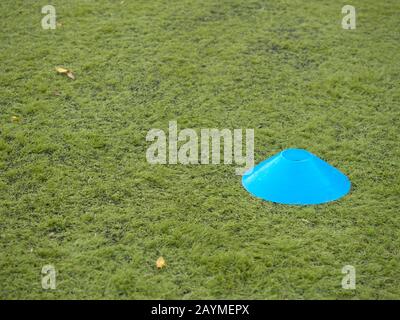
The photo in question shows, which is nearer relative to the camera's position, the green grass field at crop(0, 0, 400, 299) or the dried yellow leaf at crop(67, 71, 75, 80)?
the green grass field at crop(0, 0, 400, 299)

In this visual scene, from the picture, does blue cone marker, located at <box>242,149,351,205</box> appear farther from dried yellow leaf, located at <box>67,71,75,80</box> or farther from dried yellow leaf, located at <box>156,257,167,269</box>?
dried yellow leaf, located at <box>67,71,75,80</box>

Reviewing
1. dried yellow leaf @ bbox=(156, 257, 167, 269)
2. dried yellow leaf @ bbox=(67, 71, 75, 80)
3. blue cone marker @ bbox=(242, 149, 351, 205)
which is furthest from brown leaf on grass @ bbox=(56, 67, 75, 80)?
blue cone marker @ bbox=(242, 149, 351, 205)

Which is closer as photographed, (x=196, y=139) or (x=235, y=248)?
(x=235, y=248)

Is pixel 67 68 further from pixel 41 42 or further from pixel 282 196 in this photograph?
pixel 282 196

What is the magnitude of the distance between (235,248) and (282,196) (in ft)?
2.20

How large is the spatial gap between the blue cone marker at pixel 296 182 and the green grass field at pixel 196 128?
54 cm

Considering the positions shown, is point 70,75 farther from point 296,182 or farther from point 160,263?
point 296,182

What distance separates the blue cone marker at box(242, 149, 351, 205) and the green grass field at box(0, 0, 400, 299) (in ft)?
1.78

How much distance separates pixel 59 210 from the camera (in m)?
4.76

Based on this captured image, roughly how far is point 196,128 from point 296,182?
2089 millimetres

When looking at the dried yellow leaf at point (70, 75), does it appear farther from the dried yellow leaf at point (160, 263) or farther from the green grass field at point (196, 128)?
the dried yellow leaf at point (160, 263)

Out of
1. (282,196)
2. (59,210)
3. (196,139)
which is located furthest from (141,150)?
(282,196)

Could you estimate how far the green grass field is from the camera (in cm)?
418
